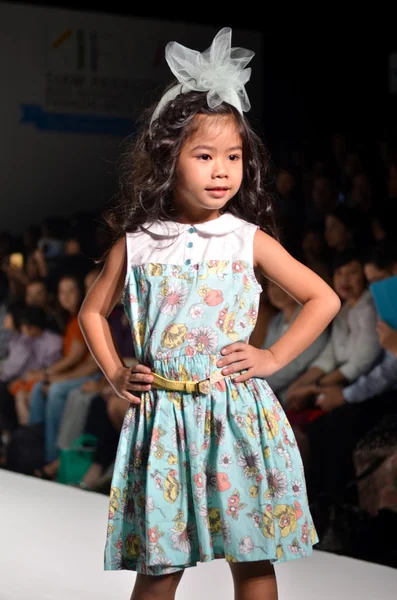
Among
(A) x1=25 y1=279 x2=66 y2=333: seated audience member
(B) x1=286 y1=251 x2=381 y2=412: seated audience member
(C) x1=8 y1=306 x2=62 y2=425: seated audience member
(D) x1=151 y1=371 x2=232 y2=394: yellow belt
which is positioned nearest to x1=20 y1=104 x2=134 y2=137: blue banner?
(A) x1=25 y1=279 x2=66 y2=333: seated audience member

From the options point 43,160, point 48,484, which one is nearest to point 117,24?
point 43,160

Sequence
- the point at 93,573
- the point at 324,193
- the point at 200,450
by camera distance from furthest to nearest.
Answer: the point at 324,193 < the point at 93,573 < the point at 200,450

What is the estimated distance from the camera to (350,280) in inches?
142

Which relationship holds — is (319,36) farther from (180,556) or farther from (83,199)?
(180,556)

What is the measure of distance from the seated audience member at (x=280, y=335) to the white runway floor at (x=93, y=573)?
0.72 metres

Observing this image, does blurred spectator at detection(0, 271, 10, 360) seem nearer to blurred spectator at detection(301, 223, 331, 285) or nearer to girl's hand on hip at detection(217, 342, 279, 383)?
blurred spectator at detection(301, 223, 331, 285)

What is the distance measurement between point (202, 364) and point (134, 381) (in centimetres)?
15

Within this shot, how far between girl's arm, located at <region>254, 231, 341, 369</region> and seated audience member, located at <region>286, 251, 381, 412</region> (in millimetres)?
1399

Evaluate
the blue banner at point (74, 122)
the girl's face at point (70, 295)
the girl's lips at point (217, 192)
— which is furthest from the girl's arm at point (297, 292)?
the blue banner at point (74, 122)

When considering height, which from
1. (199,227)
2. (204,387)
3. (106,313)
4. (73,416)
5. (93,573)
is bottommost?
(93,573)

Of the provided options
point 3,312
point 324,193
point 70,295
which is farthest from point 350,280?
point 3,312

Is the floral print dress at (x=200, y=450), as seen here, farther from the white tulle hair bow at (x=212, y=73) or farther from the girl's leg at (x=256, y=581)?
the white tulle hair bow at (x=212, y=73)

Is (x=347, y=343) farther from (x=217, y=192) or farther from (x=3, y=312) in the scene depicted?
(x=3, y=312)

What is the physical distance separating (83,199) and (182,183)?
4.42 m
